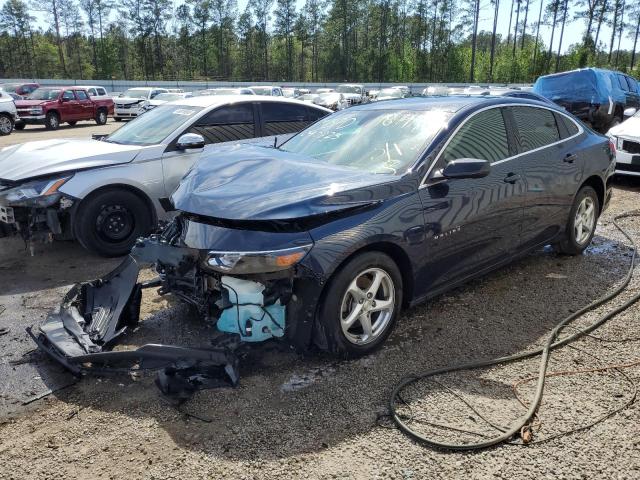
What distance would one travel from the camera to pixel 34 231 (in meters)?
5.44

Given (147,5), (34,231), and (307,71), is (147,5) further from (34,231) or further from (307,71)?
(34,231)

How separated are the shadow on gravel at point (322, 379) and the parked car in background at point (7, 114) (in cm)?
1966

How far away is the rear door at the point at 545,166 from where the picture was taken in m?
4.57

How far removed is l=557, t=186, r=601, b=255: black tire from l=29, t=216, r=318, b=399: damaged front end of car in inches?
131

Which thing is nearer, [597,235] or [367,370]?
[367,370]

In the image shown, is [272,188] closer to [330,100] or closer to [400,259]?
[400,259]

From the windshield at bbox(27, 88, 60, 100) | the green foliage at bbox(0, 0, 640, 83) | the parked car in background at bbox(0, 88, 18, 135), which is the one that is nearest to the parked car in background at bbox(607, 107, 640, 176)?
the parked car in background at bbox(0, 88, 18, 135)

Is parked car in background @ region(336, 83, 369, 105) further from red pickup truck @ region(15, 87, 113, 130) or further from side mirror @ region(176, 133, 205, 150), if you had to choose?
side mirror @ region(176, 133, 205, 150)

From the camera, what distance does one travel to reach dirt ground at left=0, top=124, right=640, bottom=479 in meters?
2.56

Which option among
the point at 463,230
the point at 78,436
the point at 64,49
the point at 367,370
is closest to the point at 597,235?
the point at 463,230

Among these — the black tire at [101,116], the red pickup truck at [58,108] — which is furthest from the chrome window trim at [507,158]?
the black tire at [101,116]

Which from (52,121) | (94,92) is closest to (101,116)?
(94,92)

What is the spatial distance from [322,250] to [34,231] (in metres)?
3.73

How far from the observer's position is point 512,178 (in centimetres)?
435
